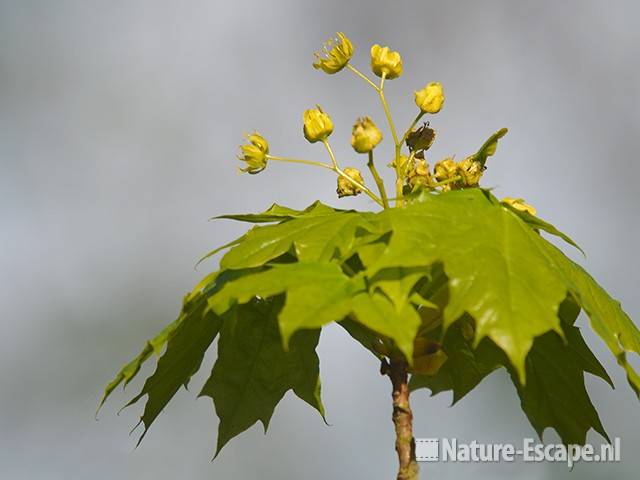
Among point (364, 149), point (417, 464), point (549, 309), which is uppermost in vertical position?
point (364, 149)

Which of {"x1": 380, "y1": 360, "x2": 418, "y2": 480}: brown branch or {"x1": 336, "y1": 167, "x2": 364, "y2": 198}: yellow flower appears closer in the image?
{"x1": 380, "y1": 360, "x2": 418, "y2": 480}: brown branch

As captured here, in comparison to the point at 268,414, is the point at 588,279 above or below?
above

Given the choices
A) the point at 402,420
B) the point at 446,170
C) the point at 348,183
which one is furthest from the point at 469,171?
the point at 402,420

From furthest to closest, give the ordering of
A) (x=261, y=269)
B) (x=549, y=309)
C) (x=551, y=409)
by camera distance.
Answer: (x=551, y=409) < (x=261, y=269) < (x=549, y=309)

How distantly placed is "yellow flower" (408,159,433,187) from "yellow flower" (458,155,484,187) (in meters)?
0.03

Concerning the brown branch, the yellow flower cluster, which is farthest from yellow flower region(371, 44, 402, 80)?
the brown branch

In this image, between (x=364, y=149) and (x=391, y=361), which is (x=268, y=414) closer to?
(x=391, y=361)

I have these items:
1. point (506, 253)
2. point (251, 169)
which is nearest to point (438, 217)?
point (506, 253)

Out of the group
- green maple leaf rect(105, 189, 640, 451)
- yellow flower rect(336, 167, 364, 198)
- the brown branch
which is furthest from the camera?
yellow flower rect(336, 167, 364, 198)

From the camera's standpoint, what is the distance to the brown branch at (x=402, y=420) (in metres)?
0.92

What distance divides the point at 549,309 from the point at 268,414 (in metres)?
0.41

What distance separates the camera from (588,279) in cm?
96

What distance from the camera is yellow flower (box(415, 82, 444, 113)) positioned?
105 centimetres

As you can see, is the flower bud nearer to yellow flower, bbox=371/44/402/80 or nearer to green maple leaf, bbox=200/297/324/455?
yellow flower, bbox=371/44/402/80
